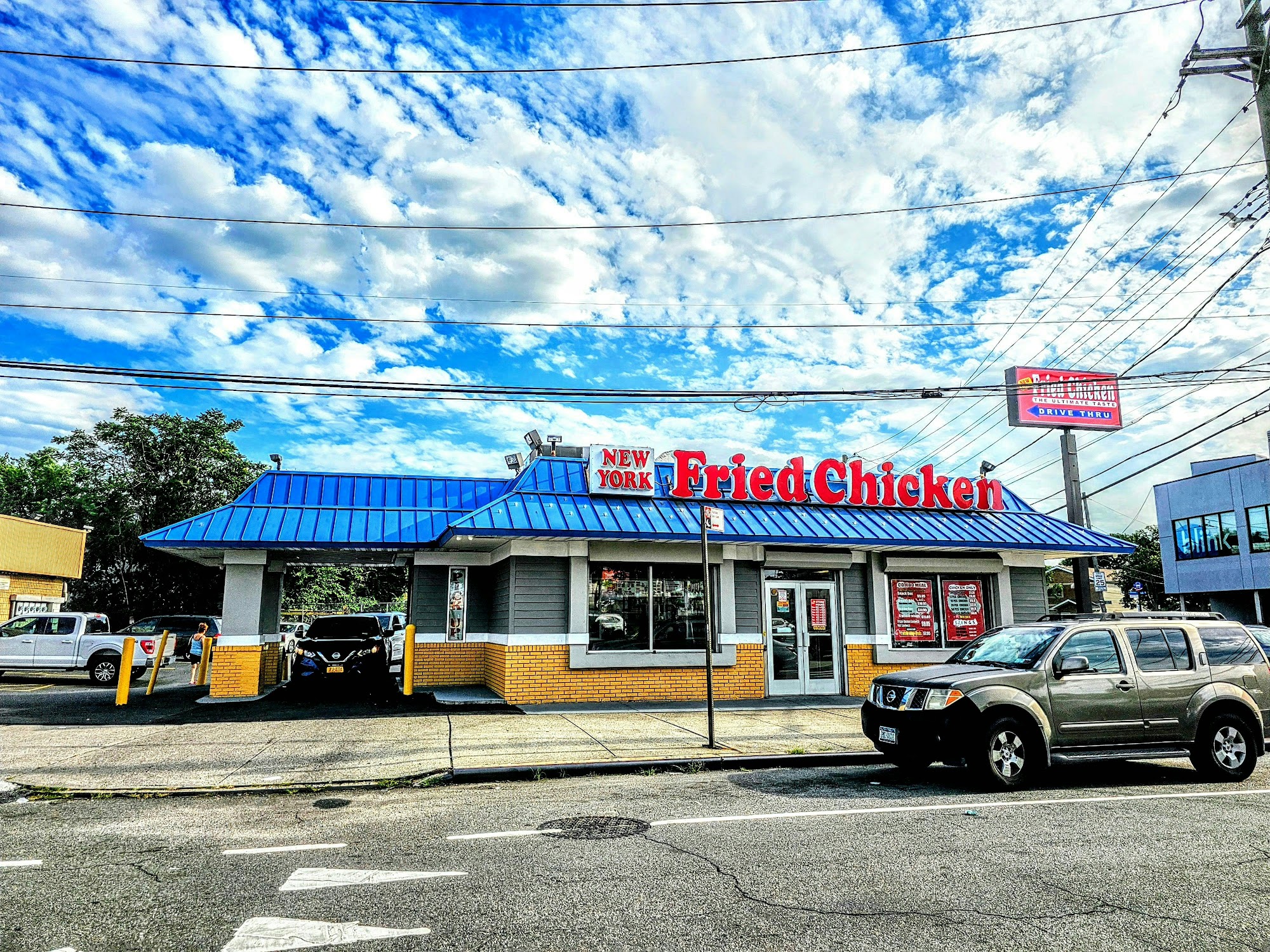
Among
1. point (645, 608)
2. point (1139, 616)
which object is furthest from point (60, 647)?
point (1139, 616)

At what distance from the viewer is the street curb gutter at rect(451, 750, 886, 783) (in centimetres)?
947

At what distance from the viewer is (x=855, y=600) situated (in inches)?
698

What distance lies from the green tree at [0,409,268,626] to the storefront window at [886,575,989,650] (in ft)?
94.9

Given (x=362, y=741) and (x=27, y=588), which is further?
(x=27, y=588)

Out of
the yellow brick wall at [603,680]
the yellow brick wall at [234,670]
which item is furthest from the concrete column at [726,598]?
the yellow brick wall at [234,670]

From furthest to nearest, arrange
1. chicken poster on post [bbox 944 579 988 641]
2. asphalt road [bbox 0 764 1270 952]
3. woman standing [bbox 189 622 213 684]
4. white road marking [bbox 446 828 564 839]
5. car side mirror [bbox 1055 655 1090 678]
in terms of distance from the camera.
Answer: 1. woman standing [bbox 189 622 213 684]
2. chicken poster on post [bbox 944 579 988 641]
3. car side mirror [bbox 1055 655 1090 678]
4. white road marking [bbox 446 828 564 839]
5. asphalt road [bbox 0 764 1270 952]

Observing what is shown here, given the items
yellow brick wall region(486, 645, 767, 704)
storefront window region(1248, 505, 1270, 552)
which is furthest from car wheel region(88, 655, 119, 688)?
storefront window region(1248, 505, 1270, 552)

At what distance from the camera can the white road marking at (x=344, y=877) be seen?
5.31 metres

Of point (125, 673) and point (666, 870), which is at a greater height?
point (125, 673)

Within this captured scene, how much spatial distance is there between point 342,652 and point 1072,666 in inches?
568

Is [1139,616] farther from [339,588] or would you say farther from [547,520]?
[339,588]

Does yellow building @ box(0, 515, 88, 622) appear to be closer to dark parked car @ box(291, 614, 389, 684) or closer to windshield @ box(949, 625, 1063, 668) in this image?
dark parked car @ box(291, 614, 389, 684)

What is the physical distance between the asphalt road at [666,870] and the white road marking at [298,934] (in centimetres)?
2

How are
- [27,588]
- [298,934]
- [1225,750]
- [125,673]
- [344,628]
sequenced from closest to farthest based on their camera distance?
1. [298,934]
2. [1225,750]
3. [125,673]
4. [344,628]
5. [27,588]
